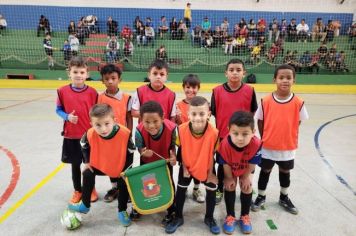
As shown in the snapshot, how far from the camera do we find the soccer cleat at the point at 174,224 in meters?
2.53

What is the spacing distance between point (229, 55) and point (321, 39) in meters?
3.90

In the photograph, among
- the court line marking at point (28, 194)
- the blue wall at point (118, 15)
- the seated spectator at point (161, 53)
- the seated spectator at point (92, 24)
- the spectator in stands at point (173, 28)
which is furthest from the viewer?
the blue wall at point (118, 15)

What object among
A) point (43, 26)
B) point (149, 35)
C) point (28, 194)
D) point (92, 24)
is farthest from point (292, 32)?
point (28, 194)

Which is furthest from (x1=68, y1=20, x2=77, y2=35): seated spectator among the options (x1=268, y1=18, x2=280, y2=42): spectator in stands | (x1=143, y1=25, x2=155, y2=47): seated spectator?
(x1=268, y1=18, x2=280, y2=42): spectator in stands

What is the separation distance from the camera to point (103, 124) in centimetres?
238

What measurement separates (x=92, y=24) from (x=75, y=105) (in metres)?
10.9

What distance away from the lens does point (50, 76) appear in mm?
11266

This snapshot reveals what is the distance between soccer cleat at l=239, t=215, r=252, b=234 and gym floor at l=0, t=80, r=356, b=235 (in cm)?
6

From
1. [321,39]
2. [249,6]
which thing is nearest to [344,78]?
[321,39]

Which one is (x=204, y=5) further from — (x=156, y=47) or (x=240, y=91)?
(x=240, y=91)

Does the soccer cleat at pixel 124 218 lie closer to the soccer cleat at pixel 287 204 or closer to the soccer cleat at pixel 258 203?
the soccer cleat at pixel 258 203

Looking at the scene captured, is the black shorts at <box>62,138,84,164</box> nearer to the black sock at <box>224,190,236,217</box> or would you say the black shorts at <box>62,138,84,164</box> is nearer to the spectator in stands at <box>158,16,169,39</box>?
the black sock at <box>224,190,236,217</box>

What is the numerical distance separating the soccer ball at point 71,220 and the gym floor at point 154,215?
0.17ft

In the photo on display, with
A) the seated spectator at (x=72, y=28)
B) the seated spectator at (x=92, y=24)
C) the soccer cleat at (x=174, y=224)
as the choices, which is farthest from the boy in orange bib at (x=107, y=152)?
the seated spectator at (x=72, y=28)
